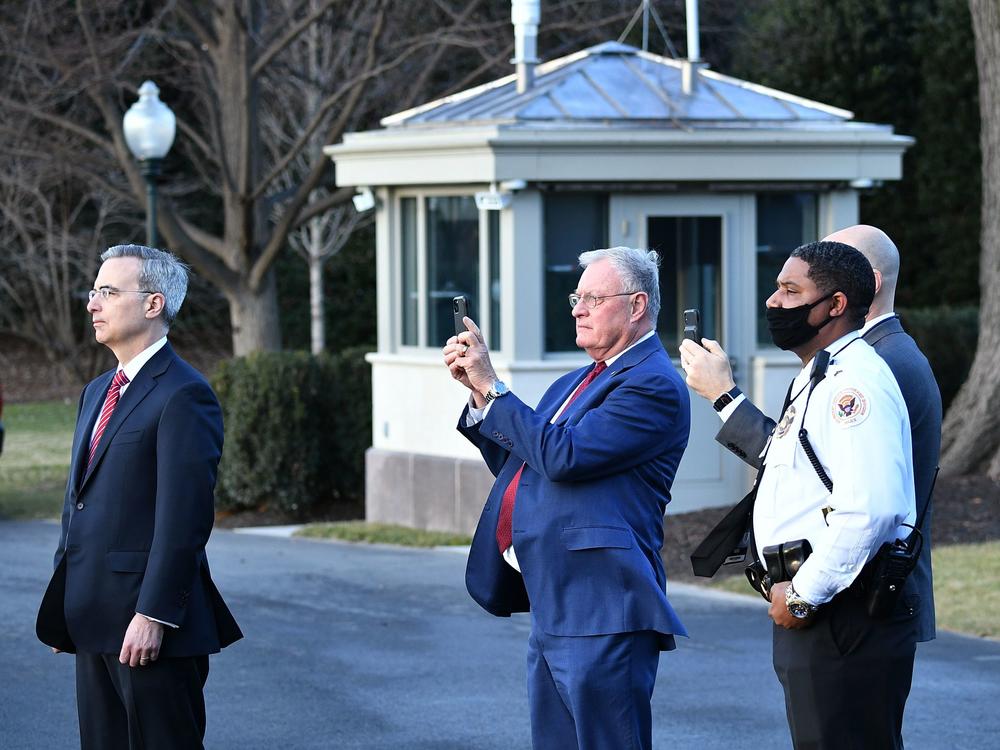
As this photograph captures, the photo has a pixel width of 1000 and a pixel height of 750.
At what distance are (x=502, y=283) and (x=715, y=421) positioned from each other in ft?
6.78

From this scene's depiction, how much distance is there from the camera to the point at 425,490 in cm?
1347

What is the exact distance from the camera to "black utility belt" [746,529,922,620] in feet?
13.1

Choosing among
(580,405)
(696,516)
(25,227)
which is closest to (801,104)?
(696,516)

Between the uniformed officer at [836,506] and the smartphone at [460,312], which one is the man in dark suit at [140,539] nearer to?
the smartphone at [460,312]

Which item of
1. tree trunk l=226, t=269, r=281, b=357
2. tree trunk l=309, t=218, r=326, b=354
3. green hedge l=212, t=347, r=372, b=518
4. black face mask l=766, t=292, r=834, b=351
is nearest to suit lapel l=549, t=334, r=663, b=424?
black face mask l=766, t=292, r=834, b=351

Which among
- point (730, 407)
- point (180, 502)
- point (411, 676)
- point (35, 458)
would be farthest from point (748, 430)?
point (35, 458)

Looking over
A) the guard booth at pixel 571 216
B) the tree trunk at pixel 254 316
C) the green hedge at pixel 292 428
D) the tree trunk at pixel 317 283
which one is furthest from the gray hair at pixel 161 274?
the tree trunk at pixel 317 283

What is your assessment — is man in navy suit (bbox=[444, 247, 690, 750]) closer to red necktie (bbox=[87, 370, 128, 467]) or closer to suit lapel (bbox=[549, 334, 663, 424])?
suit lapel (bbox=[549, 334, 663, 424])

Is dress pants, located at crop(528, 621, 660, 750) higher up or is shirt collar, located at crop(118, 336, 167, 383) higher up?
shirt collar, located at crop(118, 336, 167, 383)

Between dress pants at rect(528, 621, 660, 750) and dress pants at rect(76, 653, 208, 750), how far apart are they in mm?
1066

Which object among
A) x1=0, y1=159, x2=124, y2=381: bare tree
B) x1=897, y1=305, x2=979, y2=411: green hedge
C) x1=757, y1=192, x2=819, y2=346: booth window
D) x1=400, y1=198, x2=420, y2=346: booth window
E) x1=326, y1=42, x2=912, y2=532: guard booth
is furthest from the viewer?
x1=0, y1=159, x2=124, y2=381: bare tree

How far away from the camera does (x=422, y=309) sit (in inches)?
532

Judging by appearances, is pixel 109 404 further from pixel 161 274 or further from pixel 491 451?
pixel 491 451

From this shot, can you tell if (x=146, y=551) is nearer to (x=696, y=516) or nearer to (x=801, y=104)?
(x=696, y=516)
